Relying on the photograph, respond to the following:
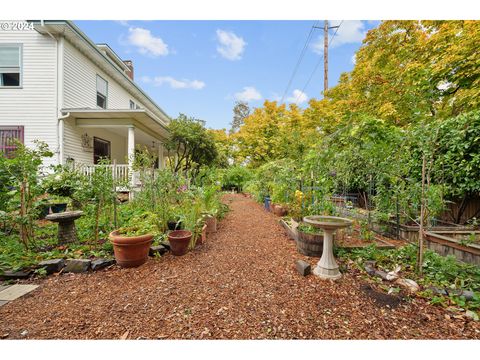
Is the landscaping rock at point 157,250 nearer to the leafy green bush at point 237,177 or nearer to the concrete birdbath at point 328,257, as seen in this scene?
the concrete birdbath at point 328,257

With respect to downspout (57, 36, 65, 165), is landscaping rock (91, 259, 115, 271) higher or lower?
lower

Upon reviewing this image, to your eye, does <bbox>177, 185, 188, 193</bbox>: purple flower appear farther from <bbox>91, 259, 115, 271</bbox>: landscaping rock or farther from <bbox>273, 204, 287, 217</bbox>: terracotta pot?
<bbox>273, 204, 287, 217</bbox>: terracotta pot

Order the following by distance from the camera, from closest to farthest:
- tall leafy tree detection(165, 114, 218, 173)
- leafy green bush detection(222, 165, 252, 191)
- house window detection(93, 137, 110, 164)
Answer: house window detection(93, 137, 110, 164) → tall leafy tree detection(165, 114, 218, 173) → leafy green bush detection(222, 165, 252, 191)

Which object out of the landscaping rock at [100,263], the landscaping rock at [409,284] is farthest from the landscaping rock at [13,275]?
the landscaping rock at [409,284]

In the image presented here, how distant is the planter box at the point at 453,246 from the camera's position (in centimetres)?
277

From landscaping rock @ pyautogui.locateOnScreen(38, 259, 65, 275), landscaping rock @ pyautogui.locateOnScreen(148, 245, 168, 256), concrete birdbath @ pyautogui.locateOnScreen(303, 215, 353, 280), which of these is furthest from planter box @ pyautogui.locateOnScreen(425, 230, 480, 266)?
landscaping rock @ pyautogui.locateOnScreen(38, 259, 65, 275)

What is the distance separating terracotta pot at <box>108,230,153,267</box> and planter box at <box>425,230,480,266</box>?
432 cm

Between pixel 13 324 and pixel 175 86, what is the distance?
993 centimetres

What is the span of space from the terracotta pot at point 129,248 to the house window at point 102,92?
869 centimetres

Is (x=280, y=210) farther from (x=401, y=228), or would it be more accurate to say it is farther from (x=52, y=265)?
(x=52, y=265)

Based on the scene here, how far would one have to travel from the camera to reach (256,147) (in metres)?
16.2

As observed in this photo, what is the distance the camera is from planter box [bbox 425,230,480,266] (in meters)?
2.77
